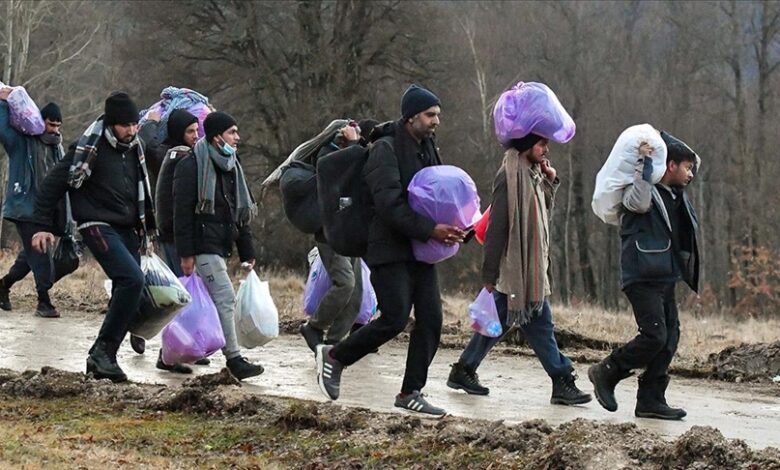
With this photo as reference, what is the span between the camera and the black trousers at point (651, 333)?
8.25 meters

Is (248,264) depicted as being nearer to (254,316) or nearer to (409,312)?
(254,316)

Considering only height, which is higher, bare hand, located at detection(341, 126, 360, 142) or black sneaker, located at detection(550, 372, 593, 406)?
bare hand, located at detection(341, 126, 360, 142)

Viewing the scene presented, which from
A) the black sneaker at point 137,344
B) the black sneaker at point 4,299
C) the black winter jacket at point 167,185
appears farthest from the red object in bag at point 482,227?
the black sneaker at point 4,299

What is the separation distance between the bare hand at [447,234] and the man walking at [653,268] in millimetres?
1098

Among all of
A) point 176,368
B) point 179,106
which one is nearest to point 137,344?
point 176,368

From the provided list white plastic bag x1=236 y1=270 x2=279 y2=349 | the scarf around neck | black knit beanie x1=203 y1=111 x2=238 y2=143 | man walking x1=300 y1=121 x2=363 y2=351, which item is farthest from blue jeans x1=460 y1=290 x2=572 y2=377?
black knit beanie x1=203 y1=111 x2=238 y2=143

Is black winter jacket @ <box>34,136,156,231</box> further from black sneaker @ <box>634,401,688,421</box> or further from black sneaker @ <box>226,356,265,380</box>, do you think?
black sneaker @ <box>634,401,688,421</box>

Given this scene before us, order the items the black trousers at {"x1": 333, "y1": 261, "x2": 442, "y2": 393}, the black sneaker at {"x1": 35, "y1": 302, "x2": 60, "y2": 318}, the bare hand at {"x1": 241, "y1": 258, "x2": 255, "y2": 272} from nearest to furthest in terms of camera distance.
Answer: the black trousers at {"x1": 333, "y1": 261, "x2": 442, "y2": 393}, the bare hand at {"x1": 241, "y1": 258, "x2": 255, "y2": 272}, the black sneaker at {"x1": 35, "y1": 302, "x2": 60, "y2": 318}

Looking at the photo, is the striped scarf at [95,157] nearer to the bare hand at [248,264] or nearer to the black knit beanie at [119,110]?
the black knit beanie at [119,110]

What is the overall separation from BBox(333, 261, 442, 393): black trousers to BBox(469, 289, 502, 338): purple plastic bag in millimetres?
1099

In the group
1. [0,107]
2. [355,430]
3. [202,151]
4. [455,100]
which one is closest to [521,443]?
[355,430]

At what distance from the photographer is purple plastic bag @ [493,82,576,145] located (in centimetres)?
852

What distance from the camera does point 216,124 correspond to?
9742 millimetres

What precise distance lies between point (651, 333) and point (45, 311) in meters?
6.80
